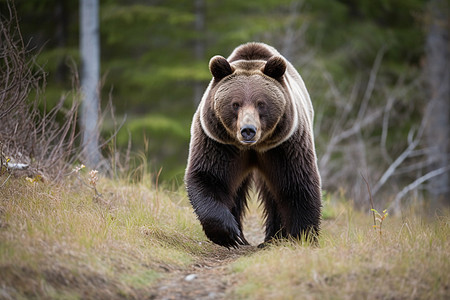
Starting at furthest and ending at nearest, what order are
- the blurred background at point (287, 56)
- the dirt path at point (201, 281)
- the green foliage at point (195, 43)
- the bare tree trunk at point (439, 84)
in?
the bare tree trunk at point (439, 84)
the green foliage at point (195, 43)
the blurred background at point (287, 56)
the dirt path at point (201, 281)

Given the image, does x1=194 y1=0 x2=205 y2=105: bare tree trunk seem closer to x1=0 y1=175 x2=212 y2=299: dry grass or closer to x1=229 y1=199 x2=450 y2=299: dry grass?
x1=0 y1=175 x2=212 y2=299: dry grass

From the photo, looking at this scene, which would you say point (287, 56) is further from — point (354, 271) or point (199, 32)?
point (354, 271)

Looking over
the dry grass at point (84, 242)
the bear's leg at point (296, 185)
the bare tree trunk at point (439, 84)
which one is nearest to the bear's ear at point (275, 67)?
the bear's leg at point (296, 185)

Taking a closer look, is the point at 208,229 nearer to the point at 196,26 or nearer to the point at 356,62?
the point at 196,26

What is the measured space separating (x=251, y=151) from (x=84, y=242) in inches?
72.9

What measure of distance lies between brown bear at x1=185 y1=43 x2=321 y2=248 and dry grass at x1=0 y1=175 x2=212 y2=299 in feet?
1.49

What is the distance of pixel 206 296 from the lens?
335cm

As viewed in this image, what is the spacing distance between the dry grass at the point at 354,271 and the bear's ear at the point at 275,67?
5.42 ft

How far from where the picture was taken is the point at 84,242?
364cm

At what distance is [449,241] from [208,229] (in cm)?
198

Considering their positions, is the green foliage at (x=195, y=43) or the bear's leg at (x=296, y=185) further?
the green foliage at (x=195, y=43)

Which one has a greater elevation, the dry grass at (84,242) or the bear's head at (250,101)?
the bear's head at (250,101)

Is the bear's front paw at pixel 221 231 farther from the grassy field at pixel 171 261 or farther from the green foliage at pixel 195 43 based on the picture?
the green foliage at pixel 195 43

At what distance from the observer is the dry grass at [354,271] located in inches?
125
